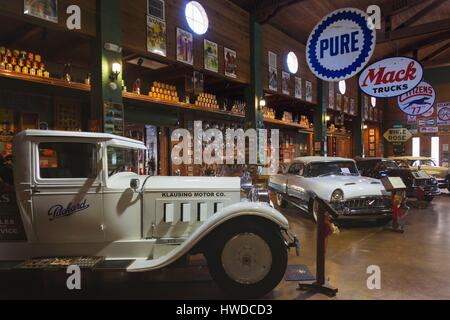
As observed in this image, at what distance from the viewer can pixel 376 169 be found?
10.8 m

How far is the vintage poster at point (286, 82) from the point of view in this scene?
13384 mm

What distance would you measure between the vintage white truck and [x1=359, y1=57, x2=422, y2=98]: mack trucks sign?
4579 millimetres

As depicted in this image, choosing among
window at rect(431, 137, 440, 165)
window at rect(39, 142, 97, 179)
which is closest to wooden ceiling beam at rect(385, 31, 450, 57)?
window at rect(431, 137, 440, 165)

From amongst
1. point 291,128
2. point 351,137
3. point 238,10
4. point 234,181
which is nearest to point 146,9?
point 238,10

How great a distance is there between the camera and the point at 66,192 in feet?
11.5

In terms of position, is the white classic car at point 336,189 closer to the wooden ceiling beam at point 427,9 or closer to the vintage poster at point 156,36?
the vintage poster at point 156,36

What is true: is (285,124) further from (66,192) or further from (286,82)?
(66,192)

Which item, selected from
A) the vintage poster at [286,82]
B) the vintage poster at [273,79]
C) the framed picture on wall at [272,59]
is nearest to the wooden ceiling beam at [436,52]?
the vintage poster at [286,82]

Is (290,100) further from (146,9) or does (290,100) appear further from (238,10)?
(146,9)

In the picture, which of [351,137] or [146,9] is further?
[351,137]

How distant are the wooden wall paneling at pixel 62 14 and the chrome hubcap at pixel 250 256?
5.78 m

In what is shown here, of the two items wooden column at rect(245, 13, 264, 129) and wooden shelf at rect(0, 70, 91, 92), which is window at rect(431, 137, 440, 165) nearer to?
wooden column at rect(245, 13, 264, 129)

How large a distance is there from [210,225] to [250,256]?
55cm

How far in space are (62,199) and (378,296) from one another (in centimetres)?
349
